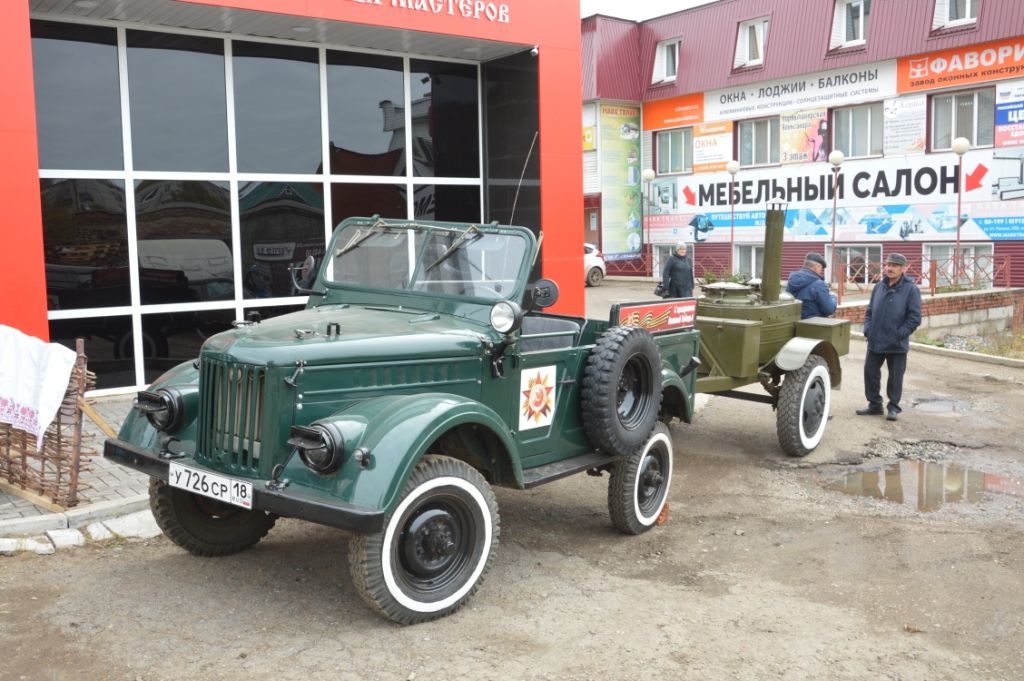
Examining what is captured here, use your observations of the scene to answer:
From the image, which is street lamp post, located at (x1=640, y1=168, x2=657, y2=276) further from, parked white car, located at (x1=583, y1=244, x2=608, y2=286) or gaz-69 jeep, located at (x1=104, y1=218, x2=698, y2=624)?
gaz-69 jeep, located at (x1=104, y1=218, x2=698, y2=624)

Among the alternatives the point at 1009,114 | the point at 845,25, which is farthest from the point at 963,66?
the point at 845,25

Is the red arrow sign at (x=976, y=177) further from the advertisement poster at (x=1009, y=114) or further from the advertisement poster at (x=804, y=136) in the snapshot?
the advertisement poster at (x=804, y=136)

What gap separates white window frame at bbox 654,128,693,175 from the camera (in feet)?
97.3

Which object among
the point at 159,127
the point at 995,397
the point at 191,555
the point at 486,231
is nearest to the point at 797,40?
the point at 995,397

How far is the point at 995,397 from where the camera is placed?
10797mm

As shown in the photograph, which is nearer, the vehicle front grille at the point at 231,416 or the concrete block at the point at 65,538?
the vehicle front grille at the point at 231,416

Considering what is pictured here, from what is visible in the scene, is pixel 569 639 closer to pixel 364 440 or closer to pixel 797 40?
pixel 364 440

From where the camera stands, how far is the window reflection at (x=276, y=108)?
10391 millimetres

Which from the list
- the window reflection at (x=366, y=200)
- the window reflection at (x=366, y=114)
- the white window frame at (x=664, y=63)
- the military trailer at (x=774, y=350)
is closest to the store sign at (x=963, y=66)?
the white window frame at (x=664, y=63)

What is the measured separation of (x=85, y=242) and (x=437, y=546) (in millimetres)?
6728

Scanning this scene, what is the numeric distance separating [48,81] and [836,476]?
8.23 metres

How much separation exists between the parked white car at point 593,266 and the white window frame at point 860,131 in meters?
7.23

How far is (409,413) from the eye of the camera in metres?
4.17

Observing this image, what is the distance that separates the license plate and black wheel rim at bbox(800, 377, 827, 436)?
5.29 m
